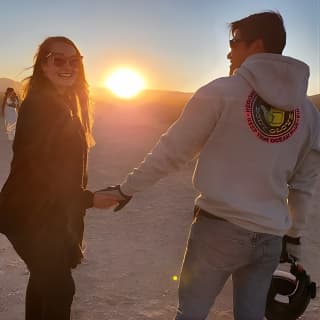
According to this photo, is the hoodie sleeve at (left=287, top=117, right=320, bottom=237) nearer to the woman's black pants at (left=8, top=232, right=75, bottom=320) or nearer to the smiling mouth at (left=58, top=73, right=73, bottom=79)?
the woman's black pants at (left=8, top=232, right=75, bottom=320)

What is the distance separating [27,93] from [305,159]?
5.08 feet

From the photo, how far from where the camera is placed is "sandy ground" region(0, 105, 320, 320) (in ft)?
14.1

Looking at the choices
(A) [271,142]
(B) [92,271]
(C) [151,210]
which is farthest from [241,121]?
(C) [151,210]

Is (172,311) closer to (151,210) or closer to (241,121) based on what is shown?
(241,121)

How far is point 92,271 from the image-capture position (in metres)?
5.10

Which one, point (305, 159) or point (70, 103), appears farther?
point (70, 103)

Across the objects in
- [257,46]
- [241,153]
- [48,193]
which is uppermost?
[257,46]

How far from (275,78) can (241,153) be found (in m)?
0.37

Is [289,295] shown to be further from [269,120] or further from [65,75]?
[65,75]

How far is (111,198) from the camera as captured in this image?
7.96ft

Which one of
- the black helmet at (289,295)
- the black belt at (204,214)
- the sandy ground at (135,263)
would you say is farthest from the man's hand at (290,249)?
the sandy ground at (135,263)

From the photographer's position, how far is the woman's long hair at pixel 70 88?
2.81 metres

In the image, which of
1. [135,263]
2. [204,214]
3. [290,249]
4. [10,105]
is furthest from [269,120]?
[10,105]

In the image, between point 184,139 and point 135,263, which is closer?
point 184,139
